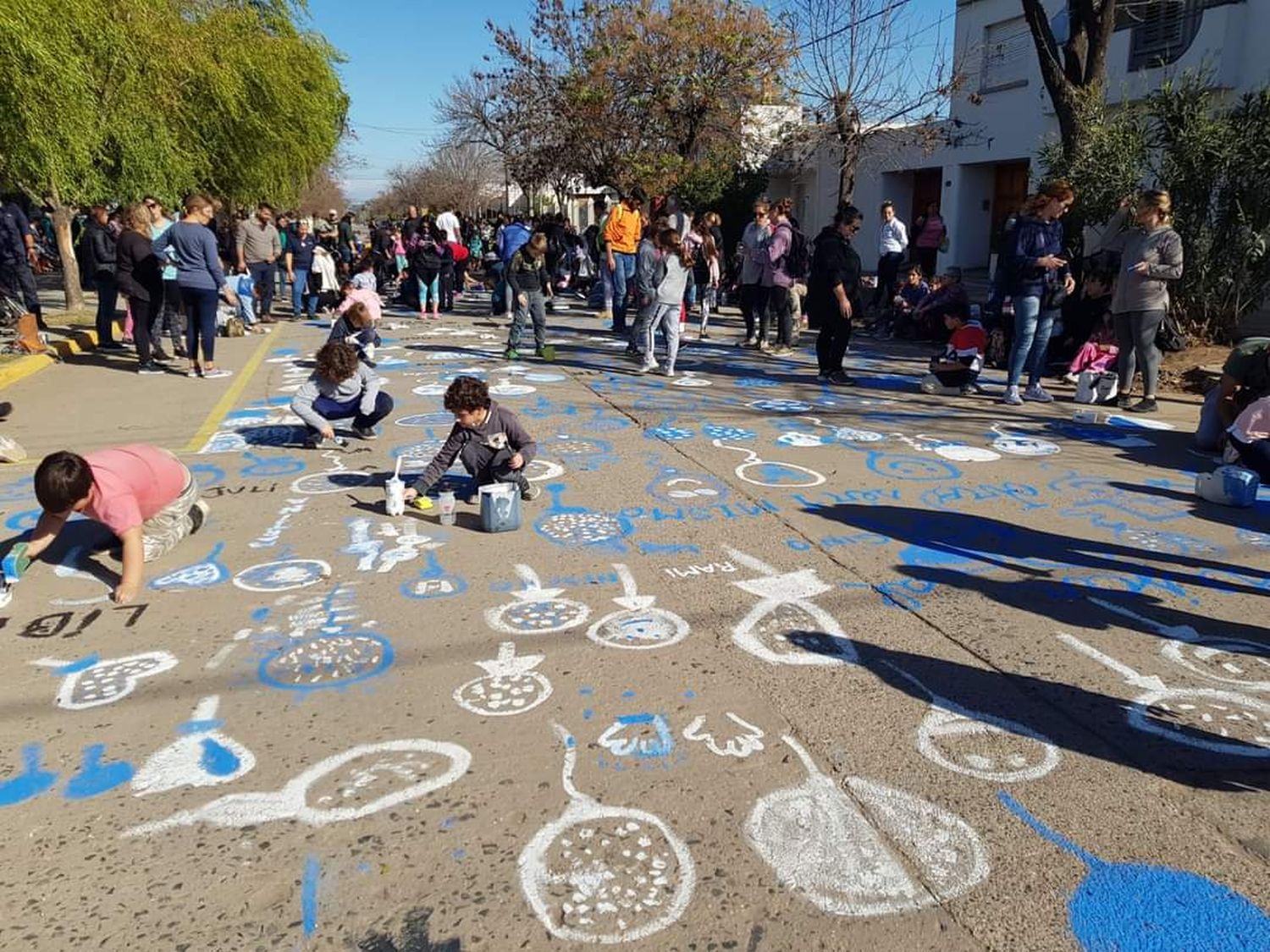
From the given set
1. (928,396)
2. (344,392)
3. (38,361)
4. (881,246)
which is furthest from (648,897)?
(881,246)

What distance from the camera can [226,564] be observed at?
4.18m

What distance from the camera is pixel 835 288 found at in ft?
27.2

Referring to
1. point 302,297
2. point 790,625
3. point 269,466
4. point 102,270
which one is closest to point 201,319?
point 102,270

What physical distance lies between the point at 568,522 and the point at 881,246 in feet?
33.9

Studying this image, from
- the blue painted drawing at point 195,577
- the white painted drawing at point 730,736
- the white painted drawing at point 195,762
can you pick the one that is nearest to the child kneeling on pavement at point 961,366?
the white painted drawing at point 730,736

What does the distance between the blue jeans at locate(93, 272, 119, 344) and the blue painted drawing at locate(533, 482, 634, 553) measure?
7.10 metres

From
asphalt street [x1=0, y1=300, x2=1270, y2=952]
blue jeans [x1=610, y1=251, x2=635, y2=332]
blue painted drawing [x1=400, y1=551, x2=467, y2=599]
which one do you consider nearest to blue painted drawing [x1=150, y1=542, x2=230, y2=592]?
asphalt street [x1=0, y1=300, x2=1270, y2=952]

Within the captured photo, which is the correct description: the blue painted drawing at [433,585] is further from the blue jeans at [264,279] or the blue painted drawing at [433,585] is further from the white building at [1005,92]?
the white building at [1005,92]

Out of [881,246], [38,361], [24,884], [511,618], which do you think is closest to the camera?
[24,884]

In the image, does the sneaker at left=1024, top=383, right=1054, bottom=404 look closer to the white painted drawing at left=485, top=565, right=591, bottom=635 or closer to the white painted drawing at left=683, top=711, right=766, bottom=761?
the white painted drawing at left=485, top=565, right=591, bottom=635

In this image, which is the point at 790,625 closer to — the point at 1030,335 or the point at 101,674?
the point at 101,674

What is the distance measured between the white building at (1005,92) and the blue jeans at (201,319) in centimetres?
1165

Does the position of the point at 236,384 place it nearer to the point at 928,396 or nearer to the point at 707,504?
the point at 707,504

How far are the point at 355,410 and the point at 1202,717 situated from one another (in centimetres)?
535
